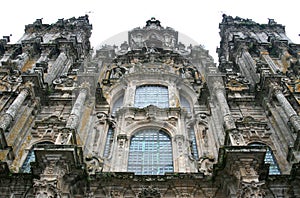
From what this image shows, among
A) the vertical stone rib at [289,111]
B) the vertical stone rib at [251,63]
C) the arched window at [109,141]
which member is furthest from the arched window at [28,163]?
the vertical stone rib at [251,63]

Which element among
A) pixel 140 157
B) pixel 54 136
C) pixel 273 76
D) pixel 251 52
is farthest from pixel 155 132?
pixel 251 52

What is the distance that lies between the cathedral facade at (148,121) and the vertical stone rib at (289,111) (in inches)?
1.7

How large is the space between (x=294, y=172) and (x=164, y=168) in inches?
175

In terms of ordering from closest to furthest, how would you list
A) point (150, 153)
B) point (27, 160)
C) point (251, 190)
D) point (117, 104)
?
point (251, 190) → point (27, 160) → point (150, 153) → point (117, 104)

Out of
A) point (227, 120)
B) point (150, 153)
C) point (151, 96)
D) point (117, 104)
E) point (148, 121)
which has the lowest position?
point (150, 153)

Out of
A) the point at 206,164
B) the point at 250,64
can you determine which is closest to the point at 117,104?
the point at 206,164

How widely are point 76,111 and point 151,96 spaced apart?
5544 millimetres

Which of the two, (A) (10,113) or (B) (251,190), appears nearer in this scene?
(B) (251,190)

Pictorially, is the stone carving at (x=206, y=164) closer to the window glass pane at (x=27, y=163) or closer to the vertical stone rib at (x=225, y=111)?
the vertical stone rib at (x=225, y=111)

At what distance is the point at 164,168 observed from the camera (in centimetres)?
1488

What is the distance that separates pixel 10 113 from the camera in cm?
1540

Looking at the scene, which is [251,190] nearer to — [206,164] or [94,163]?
[206,164]

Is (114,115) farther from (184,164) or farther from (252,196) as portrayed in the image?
(252,196)

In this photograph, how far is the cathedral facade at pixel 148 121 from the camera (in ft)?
41.3
